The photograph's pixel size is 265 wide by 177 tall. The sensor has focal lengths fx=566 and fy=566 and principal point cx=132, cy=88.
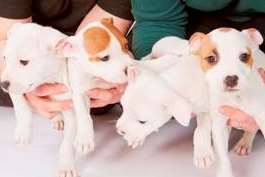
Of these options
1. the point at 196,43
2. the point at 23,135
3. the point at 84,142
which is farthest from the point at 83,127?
the point at 196,43

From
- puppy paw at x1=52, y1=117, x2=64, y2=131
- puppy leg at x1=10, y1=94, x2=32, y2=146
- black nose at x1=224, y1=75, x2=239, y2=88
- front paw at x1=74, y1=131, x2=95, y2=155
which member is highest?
black nose at x1=224, y1=75, x2=239, y2=88

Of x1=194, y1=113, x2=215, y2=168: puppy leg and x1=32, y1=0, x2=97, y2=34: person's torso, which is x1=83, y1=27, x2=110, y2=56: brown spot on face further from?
x1=32, y1=0, x2=97, y2=34: person's torso

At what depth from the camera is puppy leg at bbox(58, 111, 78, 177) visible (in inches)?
37.4

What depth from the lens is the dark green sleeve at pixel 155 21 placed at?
3.52ft

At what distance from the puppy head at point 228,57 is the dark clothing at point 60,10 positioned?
354 mm

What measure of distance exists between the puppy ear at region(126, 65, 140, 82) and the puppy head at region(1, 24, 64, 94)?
0.14 metres

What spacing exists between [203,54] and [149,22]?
30 cm

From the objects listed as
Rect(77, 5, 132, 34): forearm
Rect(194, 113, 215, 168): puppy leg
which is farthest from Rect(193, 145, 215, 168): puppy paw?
Rect(77, 5, 132, 34): forearm

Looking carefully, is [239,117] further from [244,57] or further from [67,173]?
[67,173]

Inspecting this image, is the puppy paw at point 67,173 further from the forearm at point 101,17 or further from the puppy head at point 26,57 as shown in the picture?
the forearm at point 101,17

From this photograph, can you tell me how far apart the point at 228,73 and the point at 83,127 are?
0.26m

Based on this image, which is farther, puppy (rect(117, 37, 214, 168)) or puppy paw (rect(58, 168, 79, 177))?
puppy paw (rect(58, 168, 79, 177))

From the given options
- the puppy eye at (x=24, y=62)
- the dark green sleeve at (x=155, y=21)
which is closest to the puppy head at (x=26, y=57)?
the puppy eye at (x=24, y=62)

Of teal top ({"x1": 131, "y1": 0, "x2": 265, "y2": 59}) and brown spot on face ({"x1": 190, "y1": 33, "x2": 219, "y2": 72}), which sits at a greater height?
brown spot on face ({"x1": 190, "y1": 33, "x2": 219, "y2": 72})
